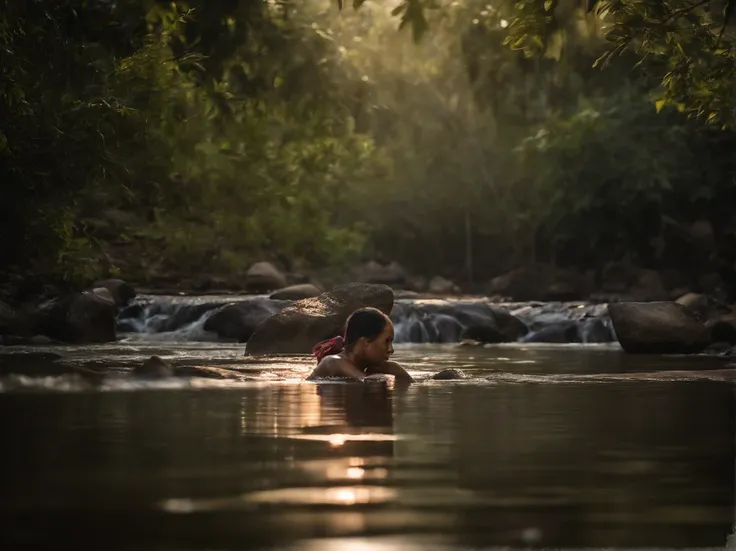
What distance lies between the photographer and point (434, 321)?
30.4 m

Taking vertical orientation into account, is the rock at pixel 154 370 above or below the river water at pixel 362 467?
above

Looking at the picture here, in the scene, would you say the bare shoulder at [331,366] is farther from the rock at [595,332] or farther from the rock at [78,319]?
the rock at [595,332]

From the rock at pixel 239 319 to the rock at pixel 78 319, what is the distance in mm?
1926

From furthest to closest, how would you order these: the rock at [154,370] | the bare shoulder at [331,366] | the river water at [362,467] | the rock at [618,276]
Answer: the rock at [618,276]
the bare shoulder at [331,366]
the rock at [154,370]
the river water at [362,467]

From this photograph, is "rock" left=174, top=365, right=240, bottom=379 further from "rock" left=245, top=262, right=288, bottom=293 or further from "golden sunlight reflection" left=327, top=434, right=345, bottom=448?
"rock" left=245, top=262, right=288, bottom=293

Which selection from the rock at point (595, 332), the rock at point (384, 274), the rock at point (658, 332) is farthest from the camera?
the rock at point (384, 274)

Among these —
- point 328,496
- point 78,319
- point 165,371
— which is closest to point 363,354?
point 165,371

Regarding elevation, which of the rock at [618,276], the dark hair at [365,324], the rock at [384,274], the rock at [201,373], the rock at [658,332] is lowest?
the rock at [201,373]

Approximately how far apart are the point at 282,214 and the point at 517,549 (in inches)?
1650

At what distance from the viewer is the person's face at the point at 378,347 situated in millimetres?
12664

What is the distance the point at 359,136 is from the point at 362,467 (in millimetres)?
23552

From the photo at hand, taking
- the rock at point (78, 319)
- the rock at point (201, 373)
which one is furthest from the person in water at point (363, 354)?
the rock at point (78, 319)

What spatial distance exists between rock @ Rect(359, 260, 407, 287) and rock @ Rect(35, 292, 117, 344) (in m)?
36.5

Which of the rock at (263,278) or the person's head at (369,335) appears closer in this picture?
the person's head at (369,335)
